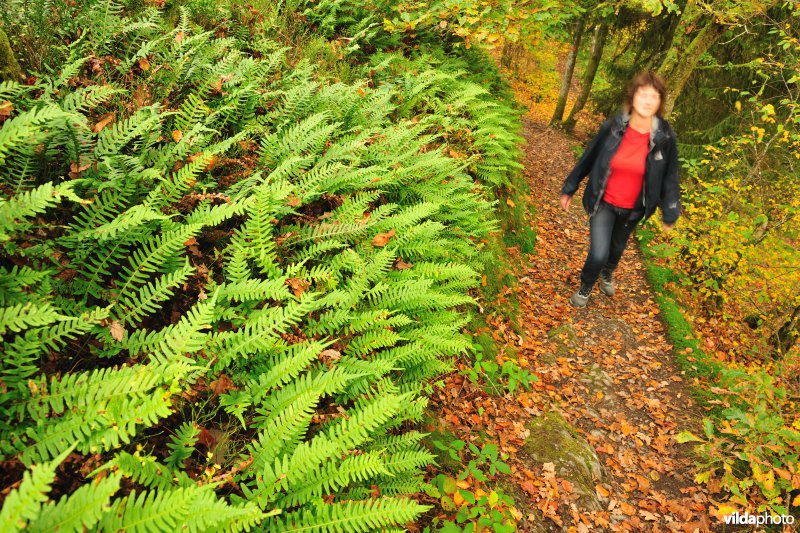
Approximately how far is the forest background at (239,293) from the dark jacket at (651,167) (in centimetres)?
146

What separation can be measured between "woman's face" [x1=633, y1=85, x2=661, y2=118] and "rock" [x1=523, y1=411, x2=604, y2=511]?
348cm

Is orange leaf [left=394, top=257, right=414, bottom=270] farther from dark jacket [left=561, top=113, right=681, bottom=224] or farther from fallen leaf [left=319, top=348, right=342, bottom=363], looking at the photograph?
dark jacket [left=561, top=113, right=681, bottom=224]

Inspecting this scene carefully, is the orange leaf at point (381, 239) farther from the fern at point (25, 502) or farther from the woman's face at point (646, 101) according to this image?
the woman's face at point (646, 101)

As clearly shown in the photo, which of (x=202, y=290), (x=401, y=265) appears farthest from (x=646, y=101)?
(x=202, y=290)

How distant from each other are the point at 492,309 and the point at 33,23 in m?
5.23

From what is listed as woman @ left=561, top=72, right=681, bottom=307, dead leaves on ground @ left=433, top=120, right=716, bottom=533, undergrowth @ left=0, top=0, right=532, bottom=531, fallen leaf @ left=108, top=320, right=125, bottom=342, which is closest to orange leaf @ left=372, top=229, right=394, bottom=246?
undergrowth @ left=0, top=0, right=532, bottom=531

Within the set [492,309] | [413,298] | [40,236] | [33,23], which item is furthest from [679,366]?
[33,23]

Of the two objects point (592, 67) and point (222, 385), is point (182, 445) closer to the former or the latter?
point (222, 385)

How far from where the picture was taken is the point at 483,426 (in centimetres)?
396

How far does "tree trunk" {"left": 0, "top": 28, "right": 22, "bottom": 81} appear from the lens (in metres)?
2.93

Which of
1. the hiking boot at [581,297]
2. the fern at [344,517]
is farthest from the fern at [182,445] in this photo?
the hiking boot at [581,297]

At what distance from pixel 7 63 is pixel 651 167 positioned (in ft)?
19.5

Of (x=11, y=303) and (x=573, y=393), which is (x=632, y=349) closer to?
(x=573, y=393)

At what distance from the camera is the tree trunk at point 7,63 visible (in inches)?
115
